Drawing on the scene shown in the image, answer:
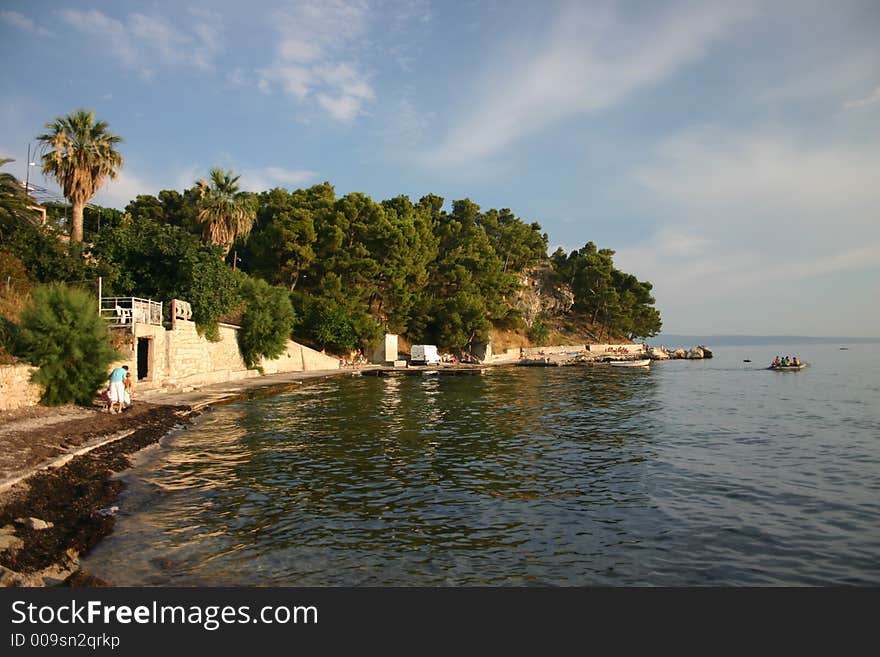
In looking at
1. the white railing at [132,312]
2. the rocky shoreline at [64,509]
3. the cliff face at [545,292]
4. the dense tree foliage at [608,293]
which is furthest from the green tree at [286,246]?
the dense tree foliage at [608,293]

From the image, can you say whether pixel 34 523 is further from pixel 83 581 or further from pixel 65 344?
pixel 65 344

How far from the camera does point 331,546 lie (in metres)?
9.54

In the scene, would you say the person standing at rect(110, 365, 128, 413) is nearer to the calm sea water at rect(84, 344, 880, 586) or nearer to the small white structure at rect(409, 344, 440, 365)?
the calm sea water at rect(84, 344, 880, 586)

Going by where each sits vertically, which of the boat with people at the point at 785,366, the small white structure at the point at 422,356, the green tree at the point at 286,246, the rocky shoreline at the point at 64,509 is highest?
the green tree at the point at 286,246

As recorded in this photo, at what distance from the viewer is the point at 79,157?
105ft

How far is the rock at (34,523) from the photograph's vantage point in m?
9.40

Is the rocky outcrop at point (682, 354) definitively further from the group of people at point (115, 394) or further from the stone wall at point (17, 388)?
the stone wall at point (17, 388)

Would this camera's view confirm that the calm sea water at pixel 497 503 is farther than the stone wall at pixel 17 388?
No

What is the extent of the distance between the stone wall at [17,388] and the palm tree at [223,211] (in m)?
26.8

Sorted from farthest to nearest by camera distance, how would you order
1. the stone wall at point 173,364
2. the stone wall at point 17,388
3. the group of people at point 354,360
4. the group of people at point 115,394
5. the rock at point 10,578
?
Answer: the group of people at point 354,360, the group of people at point 115,394, the stone wall at point 173,364, the stone wall at point 17,388, the rock at point 10,578

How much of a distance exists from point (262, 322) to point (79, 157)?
14920 millimetres

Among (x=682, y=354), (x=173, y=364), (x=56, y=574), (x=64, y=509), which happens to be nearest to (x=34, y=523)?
(x=64, y=509)
